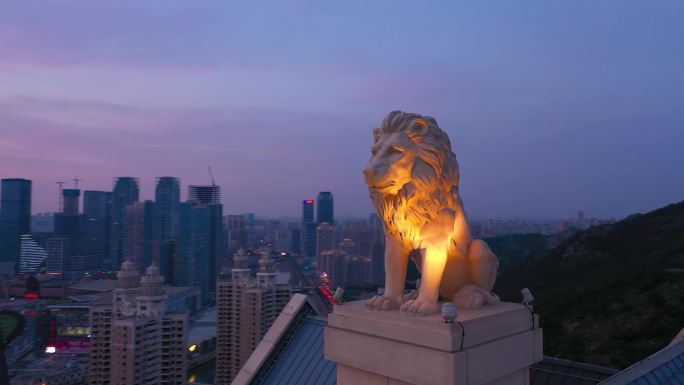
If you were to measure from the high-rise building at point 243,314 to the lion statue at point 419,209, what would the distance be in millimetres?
24207

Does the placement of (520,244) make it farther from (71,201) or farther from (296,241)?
(71,201)

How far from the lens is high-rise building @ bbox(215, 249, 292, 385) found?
1027 inches

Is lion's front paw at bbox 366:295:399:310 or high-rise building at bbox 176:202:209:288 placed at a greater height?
lion's front paw at bbox 366:295:399:310

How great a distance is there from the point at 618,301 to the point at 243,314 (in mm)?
19049

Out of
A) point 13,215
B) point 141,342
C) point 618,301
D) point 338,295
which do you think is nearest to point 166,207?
point 13,215

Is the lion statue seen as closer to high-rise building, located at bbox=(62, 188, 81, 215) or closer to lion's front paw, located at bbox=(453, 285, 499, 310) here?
lion's front paw, located at bbox=(453, 285, 499, 310)

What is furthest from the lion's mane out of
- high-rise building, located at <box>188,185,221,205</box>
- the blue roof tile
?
high-rise building, located at <box>188,185,221,205</box>

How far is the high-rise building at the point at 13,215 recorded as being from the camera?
62.0 m

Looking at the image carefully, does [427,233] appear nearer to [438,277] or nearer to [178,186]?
[438,277]

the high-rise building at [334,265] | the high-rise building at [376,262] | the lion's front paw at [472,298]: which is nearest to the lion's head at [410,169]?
the lion's front paw at [472,298]

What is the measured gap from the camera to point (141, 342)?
21.5 meters

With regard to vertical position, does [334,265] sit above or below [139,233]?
below

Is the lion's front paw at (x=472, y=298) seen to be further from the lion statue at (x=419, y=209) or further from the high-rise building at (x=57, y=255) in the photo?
the high-rise building at (x=57, y=255)

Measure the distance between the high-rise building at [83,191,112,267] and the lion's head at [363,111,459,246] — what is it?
68402 mm
